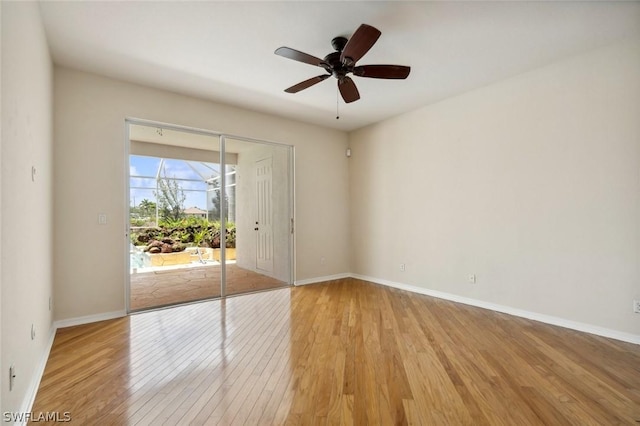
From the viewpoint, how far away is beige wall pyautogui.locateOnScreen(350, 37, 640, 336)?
2.93 meters

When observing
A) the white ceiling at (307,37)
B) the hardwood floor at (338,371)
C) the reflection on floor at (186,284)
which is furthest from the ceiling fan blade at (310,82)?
the reflection on floor at (186,284)

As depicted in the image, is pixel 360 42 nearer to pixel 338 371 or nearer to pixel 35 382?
pixel 338 371

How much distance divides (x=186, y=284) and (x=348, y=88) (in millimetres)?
3478

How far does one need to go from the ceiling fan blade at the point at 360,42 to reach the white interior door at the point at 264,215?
2.75 meters

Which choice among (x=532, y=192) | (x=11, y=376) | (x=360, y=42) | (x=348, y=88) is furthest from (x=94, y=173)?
(x=532, y=192)

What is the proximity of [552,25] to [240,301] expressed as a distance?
4603 millimetres

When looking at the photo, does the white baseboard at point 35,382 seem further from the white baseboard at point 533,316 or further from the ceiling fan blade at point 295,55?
the white baseboard at point 533,316

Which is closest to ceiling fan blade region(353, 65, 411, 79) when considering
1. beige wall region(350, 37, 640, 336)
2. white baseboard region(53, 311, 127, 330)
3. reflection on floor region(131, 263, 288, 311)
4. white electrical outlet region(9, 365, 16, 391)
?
beige wall region(350, 37, 640, 336)

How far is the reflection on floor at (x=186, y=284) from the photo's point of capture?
12.9 feet

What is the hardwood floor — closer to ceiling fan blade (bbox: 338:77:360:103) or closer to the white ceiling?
ceiling fan blade (bbox: 338:77:360:103)

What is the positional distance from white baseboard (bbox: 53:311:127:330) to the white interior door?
205 cm

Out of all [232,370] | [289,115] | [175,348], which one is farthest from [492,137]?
[175,348]

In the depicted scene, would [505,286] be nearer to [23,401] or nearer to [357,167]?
[357,167]

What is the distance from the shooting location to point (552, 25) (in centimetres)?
269
